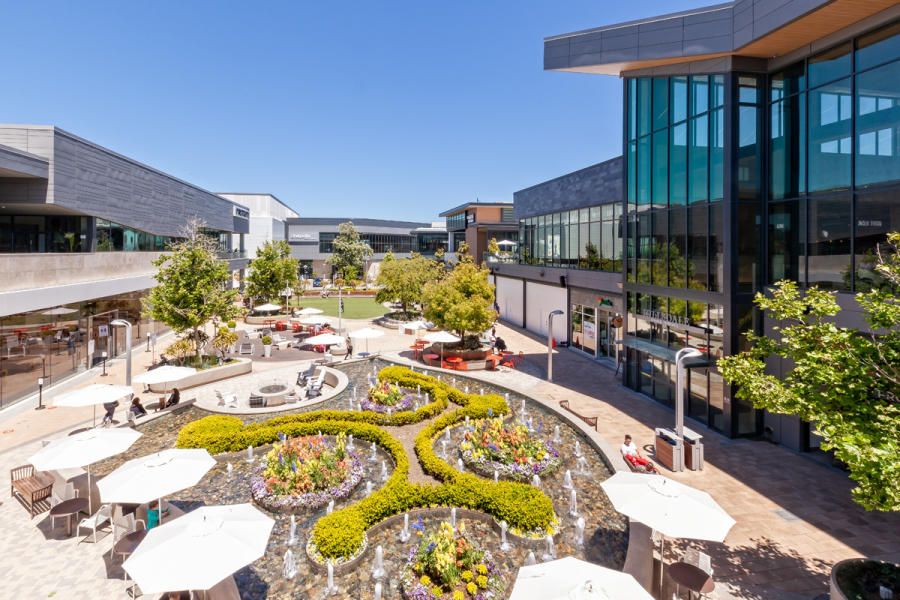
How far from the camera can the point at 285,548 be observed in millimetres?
9344

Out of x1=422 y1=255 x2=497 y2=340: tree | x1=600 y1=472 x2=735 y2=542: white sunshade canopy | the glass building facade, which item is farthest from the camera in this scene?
x1=422 y1=255 x2=497 y2=340: tree

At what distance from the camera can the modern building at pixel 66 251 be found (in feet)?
61.5

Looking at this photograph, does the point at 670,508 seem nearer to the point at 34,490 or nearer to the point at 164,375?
the point at 34,490

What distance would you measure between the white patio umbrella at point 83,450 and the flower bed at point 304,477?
10.6ft

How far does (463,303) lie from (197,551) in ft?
62.1

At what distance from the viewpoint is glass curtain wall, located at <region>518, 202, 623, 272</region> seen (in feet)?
85.6

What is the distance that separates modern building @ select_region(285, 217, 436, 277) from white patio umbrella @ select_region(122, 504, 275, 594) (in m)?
78.1

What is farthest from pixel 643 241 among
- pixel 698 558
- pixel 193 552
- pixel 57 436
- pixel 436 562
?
pixel 57 436

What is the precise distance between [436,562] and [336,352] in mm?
21058

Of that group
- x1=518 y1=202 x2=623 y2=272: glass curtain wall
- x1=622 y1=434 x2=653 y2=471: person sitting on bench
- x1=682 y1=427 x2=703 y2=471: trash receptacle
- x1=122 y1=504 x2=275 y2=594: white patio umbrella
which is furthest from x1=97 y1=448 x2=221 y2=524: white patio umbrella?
x1=518 y1=202 x2=623 y2=272: glass curtain wall

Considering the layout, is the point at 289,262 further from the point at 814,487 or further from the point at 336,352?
the point at 814,487

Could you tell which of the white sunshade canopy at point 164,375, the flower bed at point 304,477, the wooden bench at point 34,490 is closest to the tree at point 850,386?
the flower bed at point 304,477

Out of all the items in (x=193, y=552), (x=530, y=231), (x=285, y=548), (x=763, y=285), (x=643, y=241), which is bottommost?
(x=285, y=548)

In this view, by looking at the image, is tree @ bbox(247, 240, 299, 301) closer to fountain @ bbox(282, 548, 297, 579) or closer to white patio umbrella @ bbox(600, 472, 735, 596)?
fountain @ bbox(282, 548, 297, 579)
